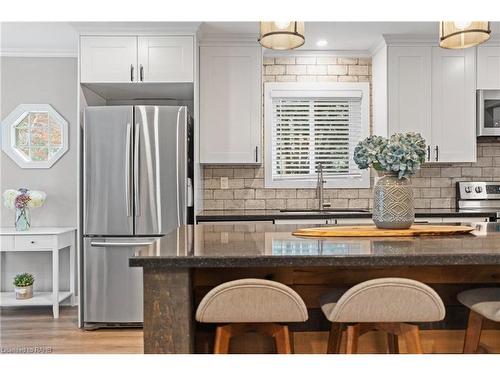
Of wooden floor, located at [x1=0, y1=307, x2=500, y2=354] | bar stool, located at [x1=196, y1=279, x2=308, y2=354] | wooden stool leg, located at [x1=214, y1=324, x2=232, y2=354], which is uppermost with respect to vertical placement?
bar stool, located at [x1=196, y1=279, x2=308, y2=354]

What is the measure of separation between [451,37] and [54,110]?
3.76 meters

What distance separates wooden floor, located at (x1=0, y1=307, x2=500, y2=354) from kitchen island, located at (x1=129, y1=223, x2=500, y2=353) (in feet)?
0.27

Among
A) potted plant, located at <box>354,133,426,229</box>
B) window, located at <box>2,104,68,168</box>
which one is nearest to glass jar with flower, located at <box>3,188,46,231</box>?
window, located at <box>2,104,68,168</box>

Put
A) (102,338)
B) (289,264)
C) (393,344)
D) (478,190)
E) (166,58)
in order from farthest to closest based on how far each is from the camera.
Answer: (478,190) → (166,58) → (102,338) → (393,344) → (289,264)

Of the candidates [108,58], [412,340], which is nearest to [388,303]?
[412,340]

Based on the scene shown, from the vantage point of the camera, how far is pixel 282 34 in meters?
2.47

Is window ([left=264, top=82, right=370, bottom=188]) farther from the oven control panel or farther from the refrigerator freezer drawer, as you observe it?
the refrigerator freezer drawer

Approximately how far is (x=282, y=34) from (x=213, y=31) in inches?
78.1

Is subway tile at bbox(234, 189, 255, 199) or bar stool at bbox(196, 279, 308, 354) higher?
subway tile at bbox(234, 189, 255, 199)

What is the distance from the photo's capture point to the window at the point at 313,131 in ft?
15.9

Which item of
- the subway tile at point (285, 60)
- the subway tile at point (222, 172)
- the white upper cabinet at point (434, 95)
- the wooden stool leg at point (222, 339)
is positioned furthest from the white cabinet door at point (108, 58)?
the wooden stool leg at point (222, 339)

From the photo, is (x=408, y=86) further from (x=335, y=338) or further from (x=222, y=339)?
(x=222, y=339)

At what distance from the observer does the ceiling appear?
Answer: 4.11 meters
